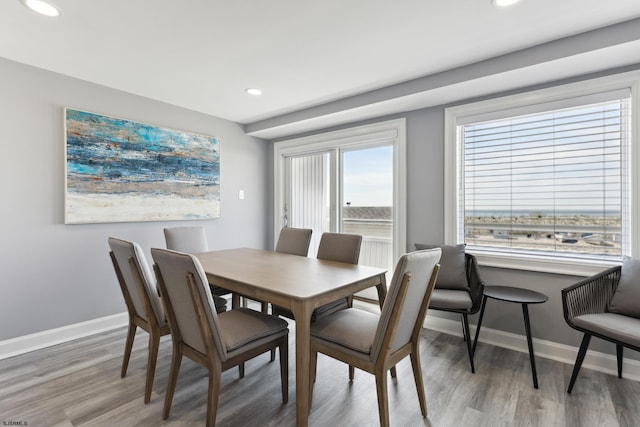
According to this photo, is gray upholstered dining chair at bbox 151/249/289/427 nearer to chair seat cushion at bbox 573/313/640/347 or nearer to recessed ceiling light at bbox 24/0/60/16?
recessed ceiling light at bbox 24/0/60/16

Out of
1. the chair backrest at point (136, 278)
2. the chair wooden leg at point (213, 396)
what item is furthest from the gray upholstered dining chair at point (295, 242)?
the chair wooden leg at point (213, 396)

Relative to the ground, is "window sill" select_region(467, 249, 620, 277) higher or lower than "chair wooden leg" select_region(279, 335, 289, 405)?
higher

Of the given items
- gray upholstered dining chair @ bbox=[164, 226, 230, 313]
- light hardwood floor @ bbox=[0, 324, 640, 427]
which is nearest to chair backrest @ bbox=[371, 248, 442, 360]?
light hardwood floor @ bbox=[0, 324, 640, 427]

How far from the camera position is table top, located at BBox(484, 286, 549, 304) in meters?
2.19

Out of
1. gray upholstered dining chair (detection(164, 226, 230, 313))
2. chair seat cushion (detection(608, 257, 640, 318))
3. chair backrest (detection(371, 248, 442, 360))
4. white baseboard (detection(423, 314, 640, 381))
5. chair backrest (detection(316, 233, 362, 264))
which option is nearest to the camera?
chair backrest (detection(371, 248, 442, 360))

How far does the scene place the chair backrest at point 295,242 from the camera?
3.02 metres

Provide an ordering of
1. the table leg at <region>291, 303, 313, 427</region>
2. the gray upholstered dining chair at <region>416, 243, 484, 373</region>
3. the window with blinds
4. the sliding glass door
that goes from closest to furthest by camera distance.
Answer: the table leg at <region>291, 303, 313, 427</region> → the window with blinds → the gray upholstered dining chair at <region>416, 243, 484, 373</region> → the sliding glass door

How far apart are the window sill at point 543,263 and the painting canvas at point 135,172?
3.09 m

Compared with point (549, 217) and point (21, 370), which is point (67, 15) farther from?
point (549, 217)

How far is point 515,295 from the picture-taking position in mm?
2307

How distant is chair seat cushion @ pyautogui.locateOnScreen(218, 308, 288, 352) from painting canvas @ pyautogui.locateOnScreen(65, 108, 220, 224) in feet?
6.26

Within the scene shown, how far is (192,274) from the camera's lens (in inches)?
57.4

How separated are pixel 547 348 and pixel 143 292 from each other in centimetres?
302

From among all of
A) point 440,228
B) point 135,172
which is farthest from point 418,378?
point 135,172
